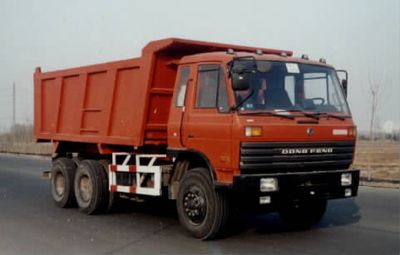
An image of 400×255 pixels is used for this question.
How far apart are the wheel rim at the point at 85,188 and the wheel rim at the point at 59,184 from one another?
801 millimetres

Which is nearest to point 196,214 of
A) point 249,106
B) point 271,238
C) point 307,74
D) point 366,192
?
point 271,238

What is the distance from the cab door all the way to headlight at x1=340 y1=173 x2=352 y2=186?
5.72 ft

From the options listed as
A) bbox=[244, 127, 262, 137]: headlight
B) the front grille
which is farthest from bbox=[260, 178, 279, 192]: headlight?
bbox=[244, 127, 262, 137]: headlight

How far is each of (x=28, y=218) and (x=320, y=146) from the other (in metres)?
5.26

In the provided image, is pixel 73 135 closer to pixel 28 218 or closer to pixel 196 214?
pixel 28 218

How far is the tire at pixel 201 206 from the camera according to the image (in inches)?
310

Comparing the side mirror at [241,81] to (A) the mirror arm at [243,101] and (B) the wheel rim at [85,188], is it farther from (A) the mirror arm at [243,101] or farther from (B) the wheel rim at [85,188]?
(B) the wheel rim at [85,188]

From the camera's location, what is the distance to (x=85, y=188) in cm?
1112

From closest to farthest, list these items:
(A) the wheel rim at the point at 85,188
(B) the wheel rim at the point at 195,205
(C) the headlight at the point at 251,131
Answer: (C) the headlight at the point at 251,131 < (B) the wheel rim at the point at 195,205 < (A) the wheel rim at the point at 85,188

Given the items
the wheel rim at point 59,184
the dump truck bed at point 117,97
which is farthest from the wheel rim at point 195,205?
the wheel rim at point 59,184

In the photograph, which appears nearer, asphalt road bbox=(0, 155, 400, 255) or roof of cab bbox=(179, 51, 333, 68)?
asphalt road bbox=(0, 155, 400, 255)

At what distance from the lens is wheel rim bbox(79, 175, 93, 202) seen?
10891mm

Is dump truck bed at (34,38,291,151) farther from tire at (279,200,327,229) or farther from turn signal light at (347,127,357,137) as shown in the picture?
tire at (279,200,327,229)

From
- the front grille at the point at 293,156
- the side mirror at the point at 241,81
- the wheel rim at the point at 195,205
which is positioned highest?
the side mirror at the point at 241,81
